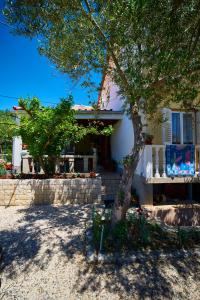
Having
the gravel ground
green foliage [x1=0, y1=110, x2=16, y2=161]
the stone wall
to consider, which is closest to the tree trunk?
the gravel ground

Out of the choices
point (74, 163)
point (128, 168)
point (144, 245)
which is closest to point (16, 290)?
point (144, 245)

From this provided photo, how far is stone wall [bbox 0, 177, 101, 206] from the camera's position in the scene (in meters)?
9.95

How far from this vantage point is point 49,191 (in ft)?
33.5

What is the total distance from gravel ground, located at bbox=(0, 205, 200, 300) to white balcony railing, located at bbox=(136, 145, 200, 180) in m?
4.09

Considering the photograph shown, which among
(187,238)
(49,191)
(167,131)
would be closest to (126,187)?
(187,238)

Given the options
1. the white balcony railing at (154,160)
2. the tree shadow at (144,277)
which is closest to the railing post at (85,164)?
the white balcony railing at (154,160)

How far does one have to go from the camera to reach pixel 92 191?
408 inches

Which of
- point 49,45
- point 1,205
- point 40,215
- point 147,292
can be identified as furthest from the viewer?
point 1,205

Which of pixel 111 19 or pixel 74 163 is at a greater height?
pixel 111 19

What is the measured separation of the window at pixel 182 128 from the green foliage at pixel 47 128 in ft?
12.8

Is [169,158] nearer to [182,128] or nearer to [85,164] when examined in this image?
[182,128]

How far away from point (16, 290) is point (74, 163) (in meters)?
9.89

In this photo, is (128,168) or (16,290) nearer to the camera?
(16,290)

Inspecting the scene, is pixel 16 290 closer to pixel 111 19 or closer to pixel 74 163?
pixel 111 19
